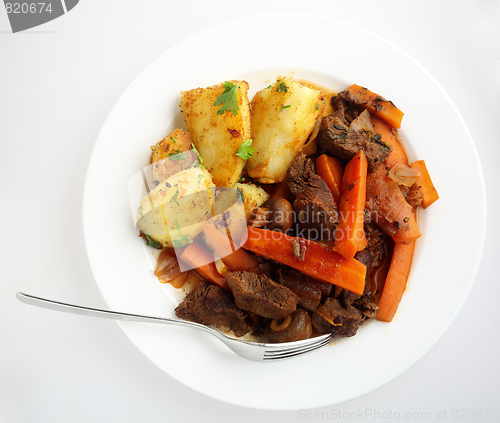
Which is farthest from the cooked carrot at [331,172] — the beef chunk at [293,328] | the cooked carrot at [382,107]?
the beef chunk at [293,328]

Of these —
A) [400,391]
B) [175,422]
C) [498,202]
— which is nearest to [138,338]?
[175,422]

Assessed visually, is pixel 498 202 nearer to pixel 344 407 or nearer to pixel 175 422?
pixel 344 407

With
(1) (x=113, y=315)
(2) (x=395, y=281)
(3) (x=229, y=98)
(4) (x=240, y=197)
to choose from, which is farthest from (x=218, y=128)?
(2) (x=395, y=281)

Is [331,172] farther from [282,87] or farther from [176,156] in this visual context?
[176,156]

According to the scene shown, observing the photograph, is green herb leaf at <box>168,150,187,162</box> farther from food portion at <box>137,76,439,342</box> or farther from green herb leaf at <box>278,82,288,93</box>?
green herb leaf at <box>278,82,288,93</box>

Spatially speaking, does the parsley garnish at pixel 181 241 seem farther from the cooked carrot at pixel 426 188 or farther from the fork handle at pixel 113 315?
the cooked carrot at pixel 426 188

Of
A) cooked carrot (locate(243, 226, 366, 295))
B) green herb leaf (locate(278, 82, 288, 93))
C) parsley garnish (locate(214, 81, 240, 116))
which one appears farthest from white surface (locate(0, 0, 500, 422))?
cooked carrot (locate(243, 226, 366, 295))

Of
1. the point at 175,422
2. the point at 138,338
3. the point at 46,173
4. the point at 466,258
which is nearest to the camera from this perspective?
the point at 138,338
